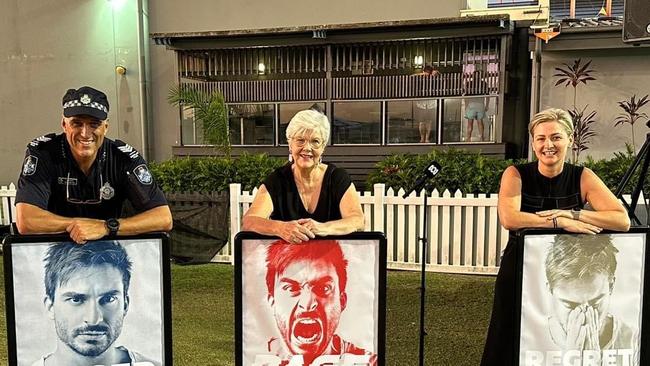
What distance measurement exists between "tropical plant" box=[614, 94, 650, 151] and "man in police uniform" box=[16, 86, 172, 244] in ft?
23.0

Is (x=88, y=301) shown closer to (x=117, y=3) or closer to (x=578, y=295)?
(x=578, y=295)

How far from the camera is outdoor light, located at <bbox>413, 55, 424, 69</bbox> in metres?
8.05

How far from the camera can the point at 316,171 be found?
8.46ft

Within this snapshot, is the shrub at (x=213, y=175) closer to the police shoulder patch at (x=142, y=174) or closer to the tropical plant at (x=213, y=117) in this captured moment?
the tropical plant at (x=213, y=117)

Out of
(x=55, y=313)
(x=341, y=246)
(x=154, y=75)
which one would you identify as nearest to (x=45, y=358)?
(x=55, y=313)

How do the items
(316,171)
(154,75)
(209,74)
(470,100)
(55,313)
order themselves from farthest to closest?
(154,75) < (209,74) < (470,100) < (316,171) < (55,313)

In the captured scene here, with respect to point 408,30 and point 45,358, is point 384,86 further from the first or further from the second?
point 45,358

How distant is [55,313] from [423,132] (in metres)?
6.67

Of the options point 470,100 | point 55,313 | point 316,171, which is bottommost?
point 55,313

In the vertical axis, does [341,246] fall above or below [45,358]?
above

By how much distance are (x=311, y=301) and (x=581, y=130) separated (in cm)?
651

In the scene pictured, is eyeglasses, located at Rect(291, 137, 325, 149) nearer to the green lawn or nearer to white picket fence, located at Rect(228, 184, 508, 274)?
the green lawn

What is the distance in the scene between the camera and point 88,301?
2152 mm

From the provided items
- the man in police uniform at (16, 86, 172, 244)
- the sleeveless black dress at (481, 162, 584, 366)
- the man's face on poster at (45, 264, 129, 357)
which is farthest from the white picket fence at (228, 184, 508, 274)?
the man's face on poster at (45, 264, 129, 357)
